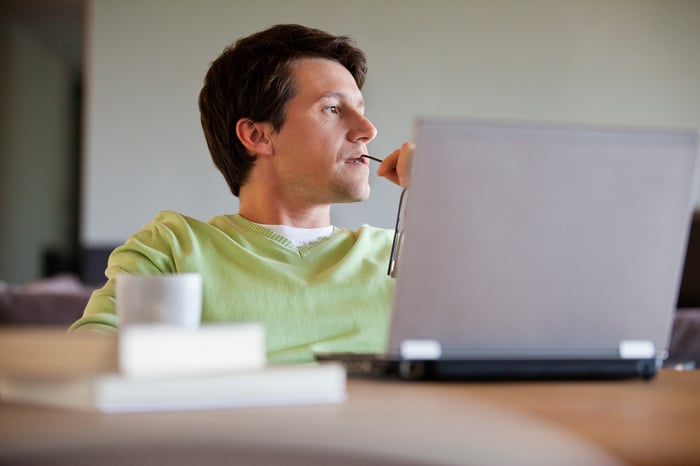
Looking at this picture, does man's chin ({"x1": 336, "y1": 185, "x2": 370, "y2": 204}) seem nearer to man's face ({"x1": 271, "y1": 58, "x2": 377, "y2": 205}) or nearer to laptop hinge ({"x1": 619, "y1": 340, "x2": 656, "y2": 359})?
man's face ({"x1": 271, "y1": 58, "x2": 377, "y2": 205})

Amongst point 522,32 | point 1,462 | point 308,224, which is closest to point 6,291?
point 308,224

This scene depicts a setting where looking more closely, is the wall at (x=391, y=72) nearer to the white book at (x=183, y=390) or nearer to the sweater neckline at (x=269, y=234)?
the sweater neckline at (x=269, y=234)

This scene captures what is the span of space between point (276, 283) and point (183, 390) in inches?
34.4

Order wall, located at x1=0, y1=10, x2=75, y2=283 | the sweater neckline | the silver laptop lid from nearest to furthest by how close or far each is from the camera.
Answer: the silver laptop lid < the sweater neckline < wall, located at x1=0, y1=10, x2=75, y2=283

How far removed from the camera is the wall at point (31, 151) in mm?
7012

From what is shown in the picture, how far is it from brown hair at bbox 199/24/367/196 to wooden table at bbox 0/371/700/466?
125 cm

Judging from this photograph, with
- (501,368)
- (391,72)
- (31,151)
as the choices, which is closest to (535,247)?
(501,368)

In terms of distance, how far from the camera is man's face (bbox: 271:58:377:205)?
1812 millimetres

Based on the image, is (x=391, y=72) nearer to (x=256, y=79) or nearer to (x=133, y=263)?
(x=256, y=79)

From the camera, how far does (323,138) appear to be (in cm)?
185

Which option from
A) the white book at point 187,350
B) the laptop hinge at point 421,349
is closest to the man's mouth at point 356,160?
the laptop hinge at point 421,349

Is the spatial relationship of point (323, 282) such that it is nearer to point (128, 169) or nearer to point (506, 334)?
point (506, 334)

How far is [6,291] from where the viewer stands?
2.50 m

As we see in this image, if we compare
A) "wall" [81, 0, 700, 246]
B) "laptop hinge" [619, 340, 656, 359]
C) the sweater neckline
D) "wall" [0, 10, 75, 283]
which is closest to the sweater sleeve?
the sweater neckline
